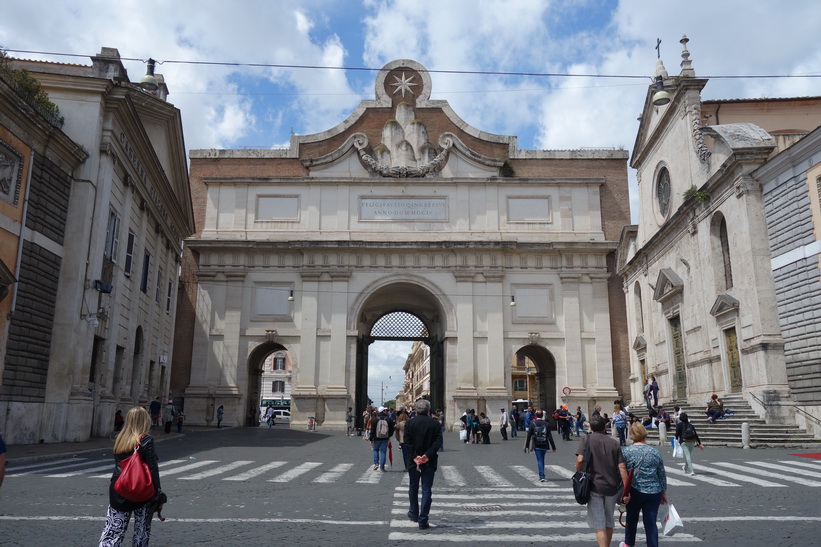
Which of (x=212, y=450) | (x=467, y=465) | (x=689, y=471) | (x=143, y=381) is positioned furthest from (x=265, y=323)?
(x=689, y=471)

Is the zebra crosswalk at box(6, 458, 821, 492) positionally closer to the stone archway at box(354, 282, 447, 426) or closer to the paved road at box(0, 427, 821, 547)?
the paved road at box(0, 427, 821, 547)

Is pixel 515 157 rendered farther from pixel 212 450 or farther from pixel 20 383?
pixel 20 383

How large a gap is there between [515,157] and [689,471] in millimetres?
25832

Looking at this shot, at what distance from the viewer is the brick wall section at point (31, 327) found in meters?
17.0

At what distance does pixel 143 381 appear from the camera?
2666cm

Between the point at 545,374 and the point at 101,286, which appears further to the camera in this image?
the point at 545,374

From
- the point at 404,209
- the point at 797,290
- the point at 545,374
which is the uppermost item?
the point at 404,209

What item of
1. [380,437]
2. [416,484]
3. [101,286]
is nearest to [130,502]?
[416,484]

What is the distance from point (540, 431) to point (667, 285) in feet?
52.1

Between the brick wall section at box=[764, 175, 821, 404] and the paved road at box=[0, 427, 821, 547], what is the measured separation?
230 centimetres

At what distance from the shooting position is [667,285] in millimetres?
26641

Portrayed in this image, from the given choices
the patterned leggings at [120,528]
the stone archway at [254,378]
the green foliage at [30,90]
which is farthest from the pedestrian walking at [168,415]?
the patterned leggings at [120,528]

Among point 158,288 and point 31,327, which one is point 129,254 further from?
point 31,327

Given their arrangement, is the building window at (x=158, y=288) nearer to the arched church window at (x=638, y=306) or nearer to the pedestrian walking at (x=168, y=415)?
the pedestrian walking at (x=168, y=415)
